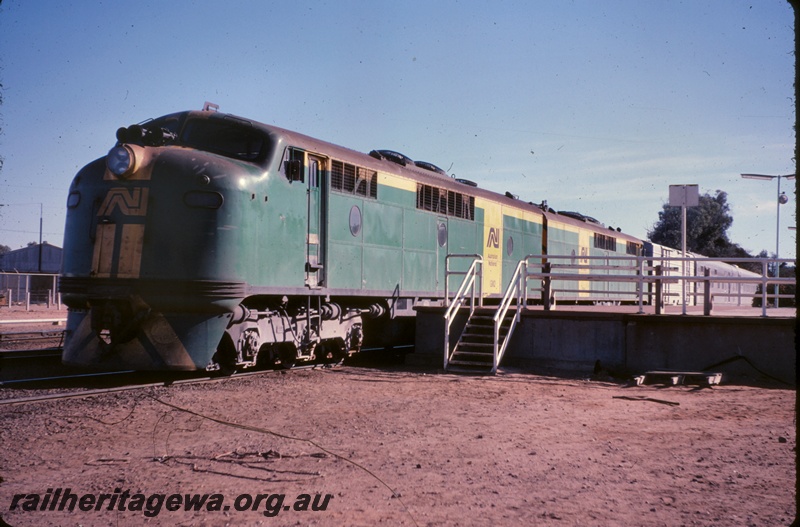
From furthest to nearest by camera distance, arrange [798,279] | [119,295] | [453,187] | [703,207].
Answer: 1. [703,207]
2. [453,187]
3. [119,295]
4. [798,279]

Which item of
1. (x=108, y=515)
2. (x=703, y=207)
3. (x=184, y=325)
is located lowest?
(x=108, y=515)

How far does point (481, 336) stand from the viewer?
1327 cm

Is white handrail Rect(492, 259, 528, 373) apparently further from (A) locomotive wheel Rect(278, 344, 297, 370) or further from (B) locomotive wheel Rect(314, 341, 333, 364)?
(A) locomotive wheel Rect(278, 344, 297, 370)

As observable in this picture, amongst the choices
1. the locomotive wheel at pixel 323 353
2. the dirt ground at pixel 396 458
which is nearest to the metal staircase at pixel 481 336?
the locomotive wheel at pixel 323 353

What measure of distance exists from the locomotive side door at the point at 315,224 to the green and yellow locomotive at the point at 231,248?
0.09ft

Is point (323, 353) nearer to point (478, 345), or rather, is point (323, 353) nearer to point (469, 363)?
point (469, 363)

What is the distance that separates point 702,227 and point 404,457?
7309 cm

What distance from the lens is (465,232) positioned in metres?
17.0

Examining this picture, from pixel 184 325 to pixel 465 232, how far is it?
899 cm

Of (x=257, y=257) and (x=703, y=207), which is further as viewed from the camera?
(x=703, y=207)

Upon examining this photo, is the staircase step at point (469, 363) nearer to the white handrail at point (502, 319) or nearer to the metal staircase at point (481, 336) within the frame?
the metal staircase at point (481, 336)

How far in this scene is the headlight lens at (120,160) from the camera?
31.1 feet

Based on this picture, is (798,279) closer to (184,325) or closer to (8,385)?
(184,325)

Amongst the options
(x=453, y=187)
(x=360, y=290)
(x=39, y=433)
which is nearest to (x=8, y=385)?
(x=39, y=433)
